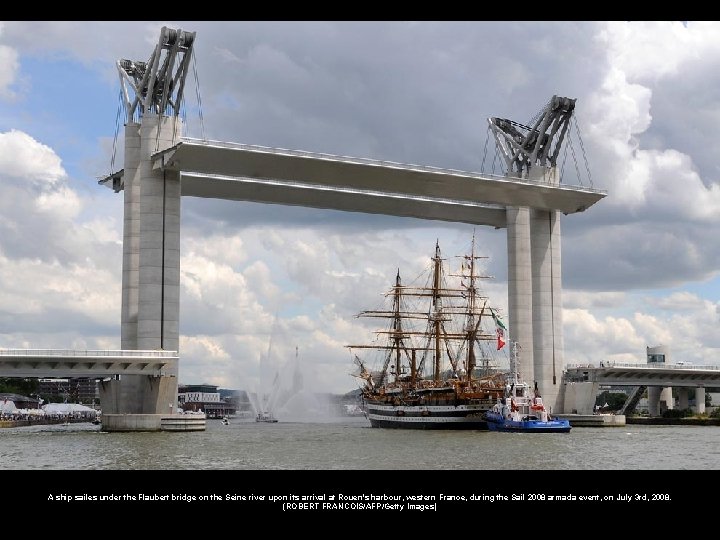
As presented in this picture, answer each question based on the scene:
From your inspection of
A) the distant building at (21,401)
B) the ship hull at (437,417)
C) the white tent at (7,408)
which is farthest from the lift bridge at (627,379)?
the distant building at (21,401)

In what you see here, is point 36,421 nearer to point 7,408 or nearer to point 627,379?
point 7,408

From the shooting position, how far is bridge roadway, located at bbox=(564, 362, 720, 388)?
88.8 m

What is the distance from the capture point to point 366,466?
129 feet

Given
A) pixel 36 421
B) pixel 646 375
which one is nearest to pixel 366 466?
pixel 646 375

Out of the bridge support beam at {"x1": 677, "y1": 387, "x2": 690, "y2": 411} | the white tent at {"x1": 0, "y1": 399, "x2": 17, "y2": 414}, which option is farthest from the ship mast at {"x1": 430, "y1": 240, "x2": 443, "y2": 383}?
the white tent at {"x1": 0, "y1": 399, "x2": 17, "y2": 414}

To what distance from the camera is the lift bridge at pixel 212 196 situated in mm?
68125

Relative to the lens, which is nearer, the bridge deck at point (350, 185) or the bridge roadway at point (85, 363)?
the bridge roadway at point (85, 363)

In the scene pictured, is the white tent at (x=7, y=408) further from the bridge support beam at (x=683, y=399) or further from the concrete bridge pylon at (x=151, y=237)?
the bridge support beam at (x=683, y=399)

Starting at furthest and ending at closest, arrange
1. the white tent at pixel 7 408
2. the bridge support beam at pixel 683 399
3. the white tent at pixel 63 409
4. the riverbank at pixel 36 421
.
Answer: the white tent at pixel 63 409, the white tent at pixel 7 408, the bridge support beam at pixel 683 399, the riverbank at pixel 36 421

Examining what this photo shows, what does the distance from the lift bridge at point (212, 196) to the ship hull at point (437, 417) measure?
8.18 meters

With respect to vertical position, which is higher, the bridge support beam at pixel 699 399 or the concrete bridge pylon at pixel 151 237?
the concrete bridge pylon at pixel 151 237

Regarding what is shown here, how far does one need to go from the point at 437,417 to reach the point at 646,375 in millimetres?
23347
